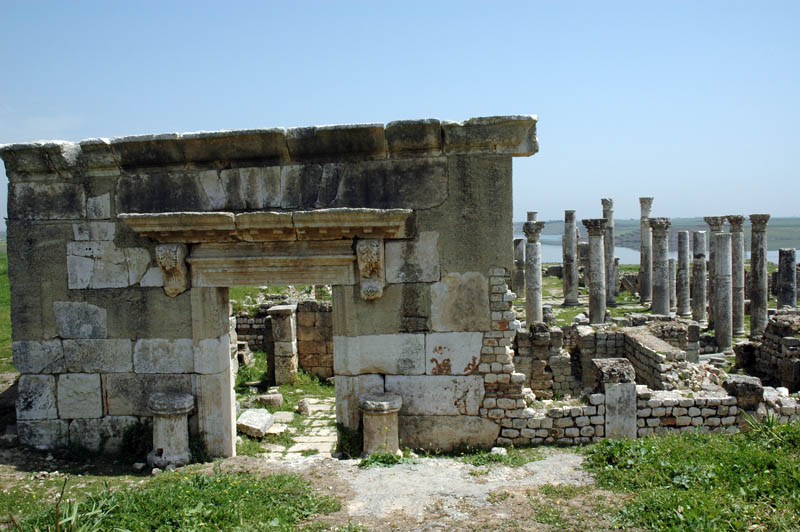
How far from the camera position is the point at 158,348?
24.6ft

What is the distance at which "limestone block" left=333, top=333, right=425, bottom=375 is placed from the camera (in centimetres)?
728

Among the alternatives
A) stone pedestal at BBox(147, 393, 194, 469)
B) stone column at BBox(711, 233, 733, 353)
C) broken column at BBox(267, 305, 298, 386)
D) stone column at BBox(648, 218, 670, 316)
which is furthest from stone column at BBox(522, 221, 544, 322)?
stone pedestal at BBox(147, 393, 194, 469)

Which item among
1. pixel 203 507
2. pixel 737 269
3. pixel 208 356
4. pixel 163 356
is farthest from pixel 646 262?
pixel 203 507

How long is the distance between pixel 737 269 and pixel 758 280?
4.76 ft

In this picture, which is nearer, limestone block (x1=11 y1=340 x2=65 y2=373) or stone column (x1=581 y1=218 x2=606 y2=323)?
limestone block (x1=11 y1=340 x2=65 y2=373)

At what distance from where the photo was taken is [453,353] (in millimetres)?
7266

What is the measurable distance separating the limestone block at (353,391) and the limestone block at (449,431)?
0.51 meters

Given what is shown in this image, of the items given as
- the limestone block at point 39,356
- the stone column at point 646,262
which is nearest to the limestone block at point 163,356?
the limestone block at point 39,356

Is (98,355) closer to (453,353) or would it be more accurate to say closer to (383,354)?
(383,354)

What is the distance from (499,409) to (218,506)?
3.42m

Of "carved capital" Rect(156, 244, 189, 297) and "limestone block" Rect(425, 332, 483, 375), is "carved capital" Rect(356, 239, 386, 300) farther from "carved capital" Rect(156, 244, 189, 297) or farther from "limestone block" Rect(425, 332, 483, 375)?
"carved capital" Rect(156, 244, 189, 297)

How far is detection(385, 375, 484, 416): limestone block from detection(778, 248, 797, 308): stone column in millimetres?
17707

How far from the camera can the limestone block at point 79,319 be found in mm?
7566

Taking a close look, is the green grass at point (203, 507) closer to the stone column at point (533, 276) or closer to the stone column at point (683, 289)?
the stone column at point (533, 276)
